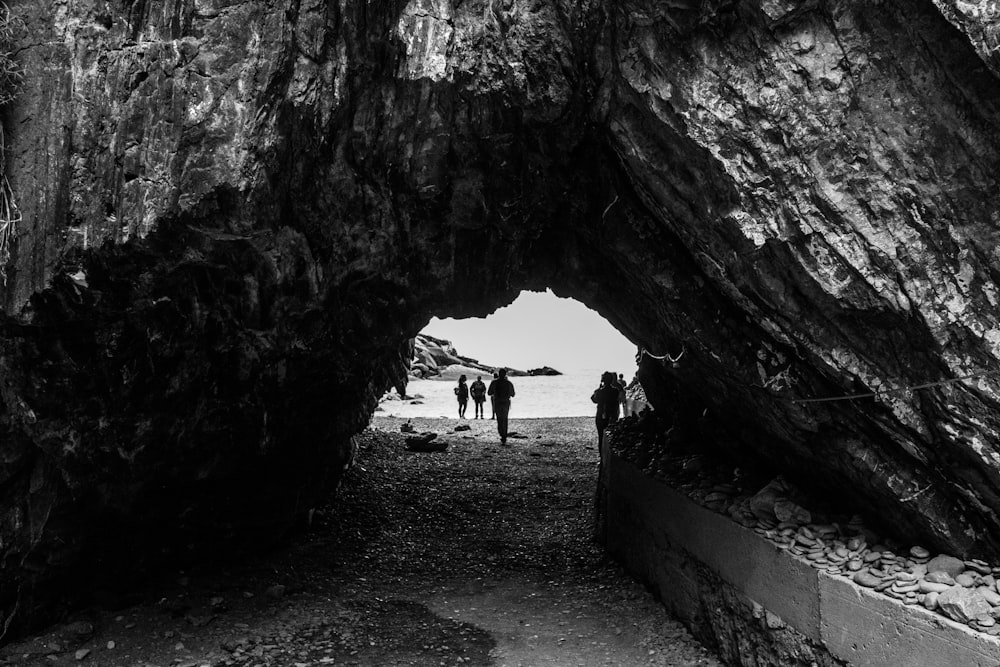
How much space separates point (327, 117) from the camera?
6.61 m

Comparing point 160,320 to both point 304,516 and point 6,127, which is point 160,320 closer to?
point 6,127

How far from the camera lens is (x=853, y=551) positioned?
6.29 m

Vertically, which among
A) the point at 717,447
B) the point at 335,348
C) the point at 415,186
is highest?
the point at 415,186

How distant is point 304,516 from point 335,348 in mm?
3701

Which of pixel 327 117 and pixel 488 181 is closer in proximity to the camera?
pixel 327 117

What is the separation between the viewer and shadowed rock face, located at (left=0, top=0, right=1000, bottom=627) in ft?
17.9

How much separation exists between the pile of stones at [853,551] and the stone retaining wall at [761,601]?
0.11m

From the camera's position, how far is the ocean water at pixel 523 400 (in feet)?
94.7

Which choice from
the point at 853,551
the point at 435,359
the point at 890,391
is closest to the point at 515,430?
the point at 853,551

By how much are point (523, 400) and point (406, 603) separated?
79.4ft

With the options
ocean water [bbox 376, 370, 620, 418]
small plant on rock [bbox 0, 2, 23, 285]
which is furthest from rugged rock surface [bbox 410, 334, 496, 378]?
small plant on rock [bbox 0, 2, 23, 285]

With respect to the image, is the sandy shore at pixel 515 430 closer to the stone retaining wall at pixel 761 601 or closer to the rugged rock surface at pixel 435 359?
the stone retaining wall at pixel 761 601

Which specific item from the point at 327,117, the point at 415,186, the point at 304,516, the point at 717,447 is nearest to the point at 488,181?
the point at 415,186

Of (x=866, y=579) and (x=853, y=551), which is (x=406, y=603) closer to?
(x=853, y=551)
